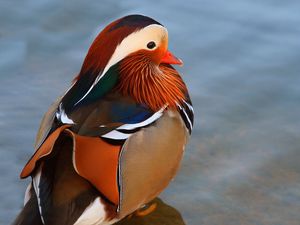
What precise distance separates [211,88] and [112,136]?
140cm

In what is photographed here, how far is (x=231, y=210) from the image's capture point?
3.49 m

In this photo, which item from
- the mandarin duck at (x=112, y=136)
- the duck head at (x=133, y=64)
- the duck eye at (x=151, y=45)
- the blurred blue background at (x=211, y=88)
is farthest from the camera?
the blurred blue background at (x=211, y=88)

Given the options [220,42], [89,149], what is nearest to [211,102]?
[220,42]

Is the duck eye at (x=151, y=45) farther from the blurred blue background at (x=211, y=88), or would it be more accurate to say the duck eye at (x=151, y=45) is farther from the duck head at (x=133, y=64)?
the blurred blue background at (x=211, y=88)

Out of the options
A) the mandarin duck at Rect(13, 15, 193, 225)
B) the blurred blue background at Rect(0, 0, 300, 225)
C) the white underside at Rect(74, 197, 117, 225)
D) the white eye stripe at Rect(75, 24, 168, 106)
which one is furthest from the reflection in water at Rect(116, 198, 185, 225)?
the white eye stripe at Rect(75, 24, 168, 106)

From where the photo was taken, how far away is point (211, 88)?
434 centimetres

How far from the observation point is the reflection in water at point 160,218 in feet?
11.4

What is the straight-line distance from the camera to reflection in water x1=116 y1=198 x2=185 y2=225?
3.46 meters

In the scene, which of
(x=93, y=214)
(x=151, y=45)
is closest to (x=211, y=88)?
(x=151, y=45)

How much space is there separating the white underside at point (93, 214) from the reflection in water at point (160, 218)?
0.41 metres

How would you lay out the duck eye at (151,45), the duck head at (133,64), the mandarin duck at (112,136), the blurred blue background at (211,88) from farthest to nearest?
the blurred blue background at (211,88)
the duck eye at (151,45)
the duck head at (133,64)
the mandarin duck at (112,136)

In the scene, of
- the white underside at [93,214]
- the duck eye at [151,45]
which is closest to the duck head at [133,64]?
the duck eye at [151,45]

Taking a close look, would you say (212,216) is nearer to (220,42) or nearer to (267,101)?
(267,101)

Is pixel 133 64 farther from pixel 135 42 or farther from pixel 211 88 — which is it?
pixel 211 88
